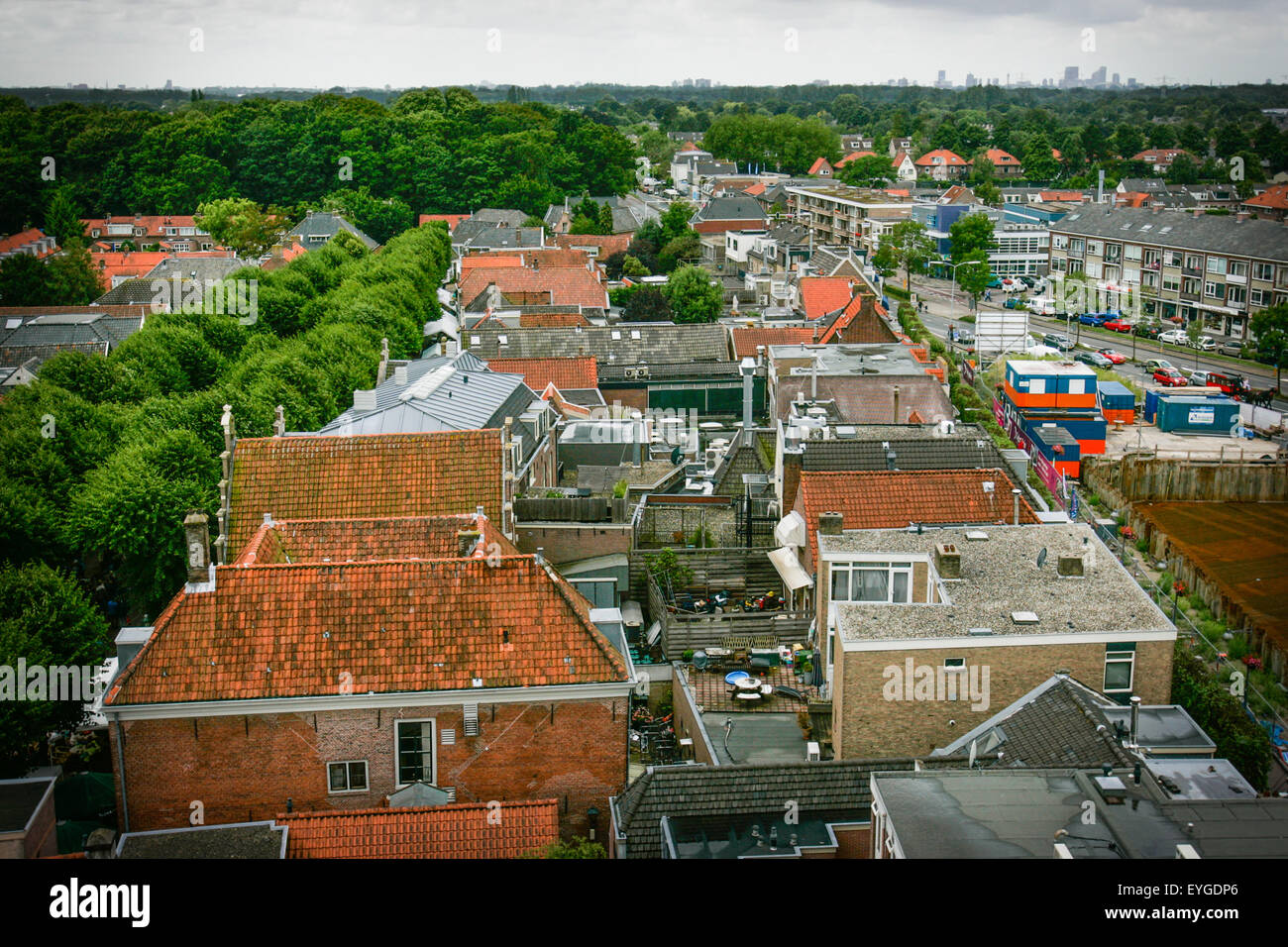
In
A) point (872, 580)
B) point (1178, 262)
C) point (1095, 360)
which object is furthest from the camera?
point (1178, 262)

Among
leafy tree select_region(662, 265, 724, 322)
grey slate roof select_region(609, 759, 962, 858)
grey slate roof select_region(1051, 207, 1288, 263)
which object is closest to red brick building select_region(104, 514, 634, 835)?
grey slate roof select_region(609, 759, 962, 858)

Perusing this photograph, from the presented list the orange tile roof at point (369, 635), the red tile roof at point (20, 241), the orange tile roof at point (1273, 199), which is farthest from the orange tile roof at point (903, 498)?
the orange tile roof at point (1273, 199)

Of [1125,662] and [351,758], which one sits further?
[1125,662]

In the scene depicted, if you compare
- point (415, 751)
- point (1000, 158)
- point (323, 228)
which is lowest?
point (415, 751)

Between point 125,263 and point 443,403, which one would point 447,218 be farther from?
point 443,403

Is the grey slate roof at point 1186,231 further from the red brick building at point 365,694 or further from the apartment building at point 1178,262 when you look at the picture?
the red brick building at point 365,694

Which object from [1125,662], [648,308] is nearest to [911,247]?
[648,308]
